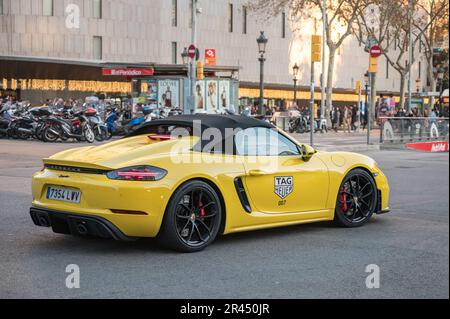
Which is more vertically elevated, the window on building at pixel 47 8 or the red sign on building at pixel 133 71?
the window on building at pixel 47 8

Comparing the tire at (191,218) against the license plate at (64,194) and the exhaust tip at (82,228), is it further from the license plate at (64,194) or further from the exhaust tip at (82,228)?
the license plate at (64,194)

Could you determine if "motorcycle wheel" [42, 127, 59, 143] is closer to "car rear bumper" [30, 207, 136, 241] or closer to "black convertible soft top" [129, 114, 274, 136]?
"black convertible soft top" [129, 114, 274, 136]

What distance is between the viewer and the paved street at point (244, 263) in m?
5.25

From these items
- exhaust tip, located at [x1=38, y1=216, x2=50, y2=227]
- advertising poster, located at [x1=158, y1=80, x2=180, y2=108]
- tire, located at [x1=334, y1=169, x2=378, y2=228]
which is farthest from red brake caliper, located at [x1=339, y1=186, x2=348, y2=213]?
advertising poster, located at [x1=158, y1=80, x2=180, y2=108]

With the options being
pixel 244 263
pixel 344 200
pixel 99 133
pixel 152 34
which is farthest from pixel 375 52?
pixel 152 34

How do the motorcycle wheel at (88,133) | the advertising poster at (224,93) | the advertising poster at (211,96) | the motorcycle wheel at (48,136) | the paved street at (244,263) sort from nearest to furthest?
the paved street at (244,263) < the motorcycle wheel at (48,136) < the motorcycle wheel at (88,133) < the advertising poster at (211,96) < the advertising poster at (224,93)

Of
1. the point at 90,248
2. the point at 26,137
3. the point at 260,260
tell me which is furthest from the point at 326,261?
the point at 26,137

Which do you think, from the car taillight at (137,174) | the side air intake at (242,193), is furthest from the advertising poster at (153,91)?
the car taillight at (137,174)

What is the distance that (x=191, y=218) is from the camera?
6.79m

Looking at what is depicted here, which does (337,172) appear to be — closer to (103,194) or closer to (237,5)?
(103,194)

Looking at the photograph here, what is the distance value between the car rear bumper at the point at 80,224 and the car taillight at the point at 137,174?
389 mm

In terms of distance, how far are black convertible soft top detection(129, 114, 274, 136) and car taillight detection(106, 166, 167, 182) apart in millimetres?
1039

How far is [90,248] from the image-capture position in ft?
22.7

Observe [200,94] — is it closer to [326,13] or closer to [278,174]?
[326,13]
